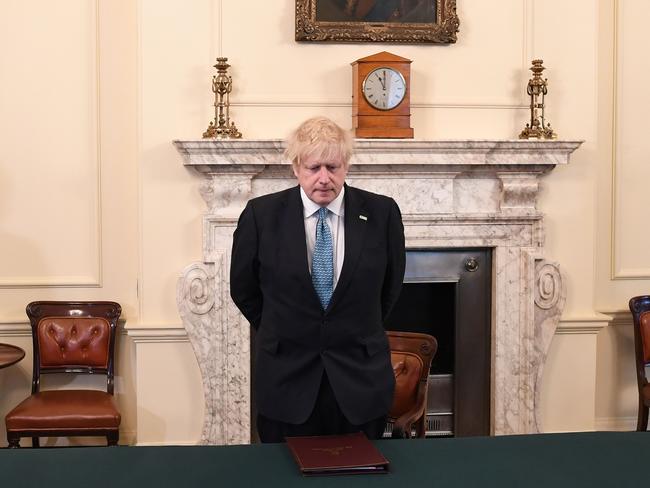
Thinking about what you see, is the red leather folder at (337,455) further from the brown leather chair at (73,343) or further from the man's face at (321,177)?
the brown leather chair at (73,343)

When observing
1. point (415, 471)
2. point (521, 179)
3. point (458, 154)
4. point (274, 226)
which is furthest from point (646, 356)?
point (415, 471)

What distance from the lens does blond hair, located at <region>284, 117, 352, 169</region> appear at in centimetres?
294

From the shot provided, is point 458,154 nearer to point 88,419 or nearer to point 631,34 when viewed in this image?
point 631,34

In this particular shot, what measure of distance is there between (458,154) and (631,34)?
1.45 meters

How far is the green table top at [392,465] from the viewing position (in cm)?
220

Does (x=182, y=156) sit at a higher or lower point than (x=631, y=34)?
lower

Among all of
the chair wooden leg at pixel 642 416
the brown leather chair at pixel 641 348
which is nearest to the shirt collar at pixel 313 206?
the brown leather chair at pixel 641 348

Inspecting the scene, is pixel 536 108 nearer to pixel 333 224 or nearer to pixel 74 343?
pixel 333 224

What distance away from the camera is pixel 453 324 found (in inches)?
215

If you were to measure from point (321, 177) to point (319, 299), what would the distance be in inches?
15.5

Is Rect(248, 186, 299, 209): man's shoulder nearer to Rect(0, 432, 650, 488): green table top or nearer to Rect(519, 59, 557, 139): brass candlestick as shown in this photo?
Rect(0, 432, 650, 488): green table top

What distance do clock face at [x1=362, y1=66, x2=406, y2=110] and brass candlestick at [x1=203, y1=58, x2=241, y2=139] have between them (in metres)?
0.75

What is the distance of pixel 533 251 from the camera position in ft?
17.6

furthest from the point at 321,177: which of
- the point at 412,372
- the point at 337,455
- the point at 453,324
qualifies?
the point at 453,324
